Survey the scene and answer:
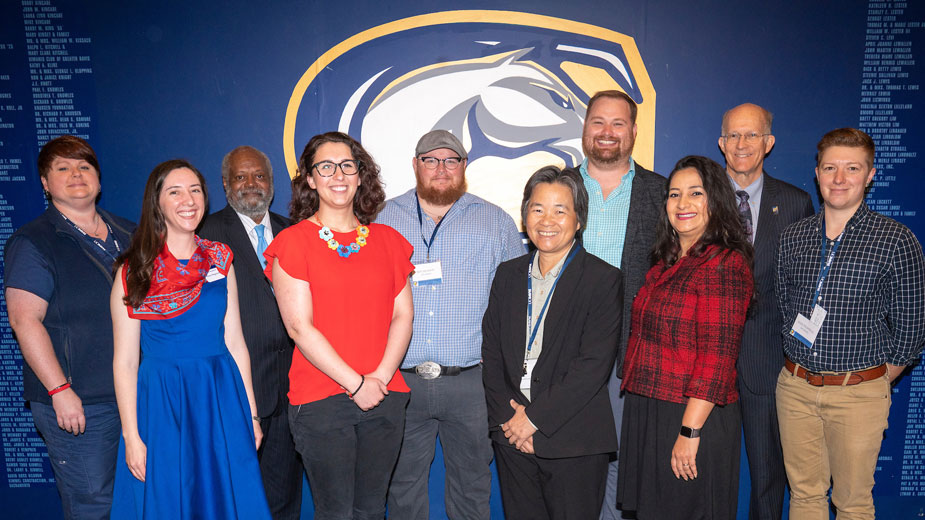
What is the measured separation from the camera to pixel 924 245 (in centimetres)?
362

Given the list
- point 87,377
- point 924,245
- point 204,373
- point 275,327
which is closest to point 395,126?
point 275,327

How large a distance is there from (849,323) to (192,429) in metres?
3.16

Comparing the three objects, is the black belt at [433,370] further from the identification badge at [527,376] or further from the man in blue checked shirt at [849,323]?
the man in blue checked shirt at [849,323]

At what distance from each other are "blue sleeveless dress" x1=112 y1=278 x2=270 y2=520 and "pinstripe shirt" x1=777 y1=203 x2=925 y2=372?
2834 millimetres

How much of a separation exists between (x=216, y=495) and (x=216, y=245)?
1.13 m

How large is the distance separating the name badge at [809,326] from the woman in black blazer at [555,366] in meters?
1.10

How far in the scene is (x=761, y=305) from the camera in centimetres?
281

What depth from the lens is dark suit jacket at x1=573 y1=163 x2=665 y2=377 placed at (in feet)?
9.00

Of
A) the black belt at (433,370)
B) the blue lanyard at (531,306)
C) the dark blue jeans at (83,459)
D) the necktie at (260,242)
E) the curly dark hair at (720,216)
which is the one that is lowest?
the dark blue jeans at (83,459)

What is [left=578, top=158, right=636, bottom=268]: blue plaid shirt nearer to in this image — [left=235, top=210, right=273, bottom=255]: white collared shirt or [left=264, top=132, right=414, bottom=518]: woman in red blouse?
[left=264, top=132, right=414, bottom=518]: woman in red blouse

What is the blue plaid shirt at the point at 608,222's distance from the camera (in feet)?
9.30

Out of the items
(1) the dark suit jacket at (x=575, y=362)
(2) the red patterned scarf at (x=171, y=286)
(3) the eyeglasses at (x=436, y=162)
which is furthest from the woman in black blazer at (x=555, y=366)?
(2) the red patterned scarf at (x=171, y=286)

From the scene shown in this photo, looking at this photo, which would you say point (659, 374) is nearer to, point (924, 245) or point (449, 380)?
point (449, 380)

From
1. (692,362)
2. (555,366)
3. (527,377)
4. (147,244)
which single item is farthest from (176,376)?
(692,362)
